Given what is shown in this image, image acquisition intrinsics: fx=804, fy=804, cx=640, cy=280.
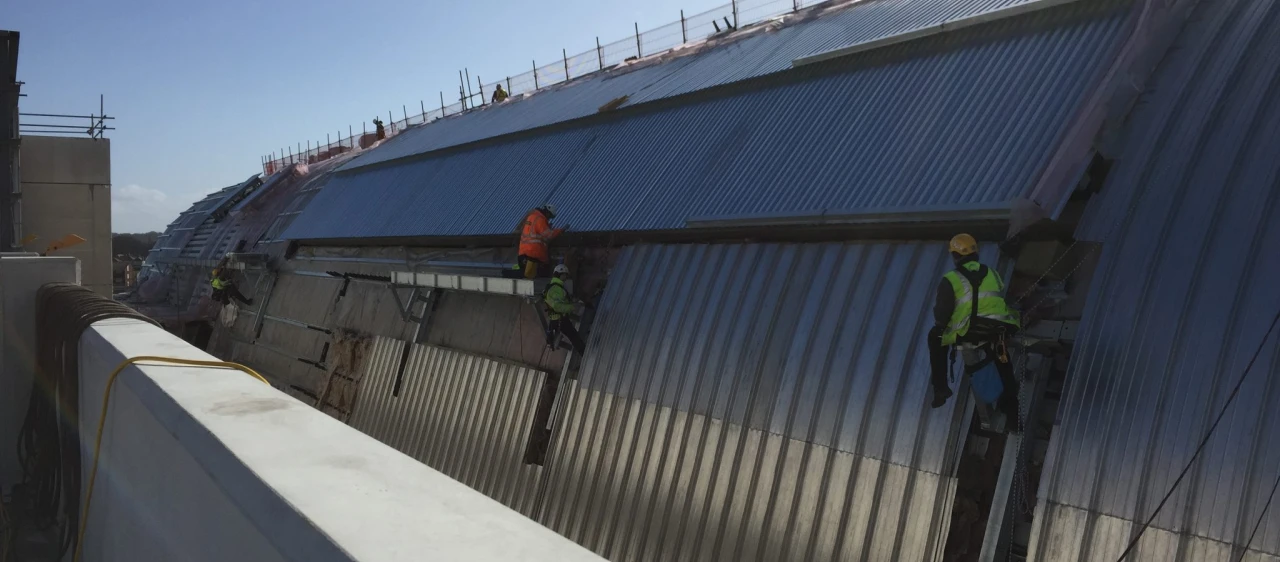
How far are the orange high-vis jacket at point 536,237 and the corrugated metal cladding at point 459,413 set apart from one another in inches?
73.3

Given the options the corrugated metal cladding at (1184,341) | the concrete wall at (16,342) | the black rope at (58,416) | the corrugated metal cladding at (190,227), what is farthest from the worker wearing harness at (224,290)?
the corrugated metal cladding at (1184,341)

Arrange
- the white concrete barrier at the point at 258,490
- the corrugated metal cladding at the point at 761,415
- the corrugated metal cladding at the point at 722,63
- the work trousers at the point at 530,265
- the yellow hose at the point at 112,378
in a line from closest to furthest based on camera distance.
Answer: the white concrete barrier at the point at 258,490, the yellow hose at the point at 112,378, the corrugated metal cladding at the point at 761,415, the corrugated metal cladding at the point at 722,63, the work trousers at the point at 530,265

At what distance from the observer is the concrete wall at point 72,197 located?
26203mm

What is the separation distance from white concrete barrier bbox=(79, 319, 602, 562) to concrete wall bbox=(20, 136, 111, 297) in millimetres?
25916

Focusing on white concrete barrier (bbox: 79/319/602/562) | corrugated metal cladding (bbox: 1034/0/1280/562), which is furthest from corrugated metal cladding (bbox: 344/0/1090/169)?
white concrete barrier (bbox: 79/319/602/562)

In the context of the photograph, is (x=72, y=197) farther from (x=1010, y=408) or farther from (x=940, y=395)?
(x=1010, y=408)

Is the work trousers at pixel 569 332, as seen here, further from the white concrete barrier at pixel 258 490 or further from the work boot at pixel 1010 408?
the white concrete barrier at pixel 258 490

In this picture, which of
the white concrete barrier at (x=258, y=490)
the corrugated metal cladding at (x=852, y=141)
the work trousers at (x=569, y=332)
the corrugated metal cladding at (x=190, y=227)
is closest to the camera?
the white concrete barrier at (x=258, y=490)

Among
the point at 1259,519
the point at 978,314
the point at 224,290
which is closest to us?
the point at 1259,519

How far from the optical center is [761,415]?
8969mm

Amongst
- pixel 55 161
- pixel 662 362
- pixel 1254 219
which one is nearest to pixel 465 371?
pixel 662 362

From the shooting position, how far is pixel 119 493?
500 centimetres

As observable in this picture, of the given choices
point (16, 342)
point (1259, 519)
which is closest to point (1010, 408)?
point (1259, 519)

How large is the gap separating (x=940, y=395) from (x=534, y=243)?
24.5ft
